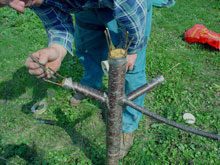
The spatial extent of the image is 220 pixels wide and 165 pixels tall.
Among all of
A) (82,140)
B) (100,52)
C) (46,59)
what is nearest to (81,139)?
(82,140)

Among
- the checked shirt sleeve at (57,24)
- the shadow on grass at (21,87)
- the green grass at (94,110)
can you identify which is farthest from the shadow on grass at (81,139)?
the checked shirt sleeve at (57,24)

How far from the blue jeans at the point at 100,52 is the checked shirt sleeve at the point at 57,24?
0.23 meters

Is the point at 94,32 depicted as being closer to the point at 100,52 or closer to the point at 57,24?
the point at 100,52

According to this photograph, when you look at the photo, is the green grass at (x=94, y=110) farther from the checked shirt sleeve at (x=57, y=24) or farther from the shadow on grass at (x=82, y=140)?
the checked shirt sleeve at (x=57, y=24)

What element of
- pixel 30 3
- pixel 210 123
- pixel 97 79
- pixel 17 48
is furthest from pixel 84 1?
pixel 17 48

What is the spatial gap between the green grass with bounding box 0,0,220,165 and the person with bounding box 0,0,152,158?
0.89 feet

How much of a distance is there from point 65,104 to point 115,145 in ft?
5.25

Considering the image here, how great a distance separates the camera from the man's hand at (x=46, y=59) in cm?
182

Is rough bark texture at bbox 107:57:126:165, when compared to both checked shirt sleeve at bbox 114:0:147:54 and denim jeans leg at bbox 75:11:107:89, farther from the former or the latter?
denim jeans leg at bbox 75:11:107:89

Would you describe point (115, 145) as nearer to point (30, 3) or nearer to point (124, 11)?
point (124, 11)

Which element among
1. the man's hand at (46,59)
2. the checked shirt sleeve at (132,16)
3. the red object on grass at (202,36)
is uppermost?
the checked shirt sleeve at (132,16)

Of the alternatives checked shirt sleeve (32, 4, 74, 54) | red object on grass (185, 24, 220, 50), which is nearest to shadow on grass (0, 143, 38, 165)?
checked shirt sleeve (32, 4, 74, 54)

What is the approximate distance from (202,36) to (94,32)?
6.48ft

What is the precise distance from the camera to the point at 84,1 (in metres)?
2.24
